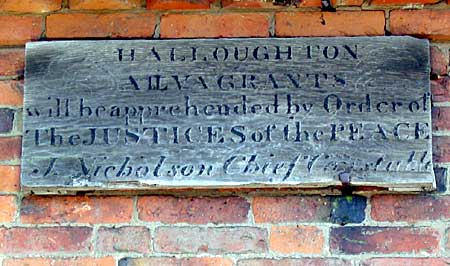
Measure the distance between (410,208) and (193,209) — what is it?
538 millimetres

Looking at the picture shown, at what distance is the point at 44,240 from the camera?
236 centimetres

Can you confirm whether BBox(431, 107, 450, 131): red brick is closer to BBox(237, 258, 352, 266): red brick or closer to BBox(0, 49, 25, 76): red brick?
BBox(237, 258, 352, 266): red brick

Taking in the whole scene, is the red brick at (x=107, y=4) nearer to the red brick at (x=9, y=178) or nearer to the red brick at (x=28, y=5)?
the red brick at (x=28, y=5)

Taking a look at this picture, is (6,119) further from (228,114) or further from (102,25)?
(228,114)

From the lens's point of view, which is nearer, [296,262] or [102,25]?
[296,262]

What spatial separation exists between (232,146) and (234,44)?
270 millimetres

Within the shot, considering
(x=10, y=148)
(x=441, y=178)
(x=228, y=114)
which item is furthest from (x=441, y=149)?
(x=10, y=148)

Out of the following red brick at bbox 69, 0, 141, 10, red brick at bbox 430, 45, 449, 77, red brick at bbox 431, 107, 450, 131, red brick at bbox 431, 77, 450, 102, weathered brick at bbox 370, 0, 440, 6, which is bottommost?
red brick at bbox 431, 107, 450, 131

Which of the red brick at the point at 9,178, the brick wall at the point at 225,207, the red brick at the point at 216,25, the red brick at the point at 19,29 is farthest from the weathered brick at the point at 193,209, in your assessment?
the red brick at the point at 19,29

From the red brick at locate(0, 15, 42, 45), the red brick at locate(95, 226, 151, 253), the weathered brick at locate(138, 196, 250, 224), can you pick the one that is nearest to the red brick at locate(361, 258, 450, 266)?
the weathered brick at locate(138, 196, 250, 224)

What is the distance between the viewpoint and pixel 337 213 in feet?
7.64

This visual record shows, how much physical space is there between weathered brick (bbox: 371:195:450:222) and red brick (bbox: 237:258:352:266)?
5.6 inches

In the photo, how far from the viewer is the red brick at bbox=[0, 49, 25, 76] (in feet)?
8.05

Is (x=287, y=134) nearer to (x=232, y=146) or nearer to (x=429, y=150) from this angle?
(x=232, y=146)
